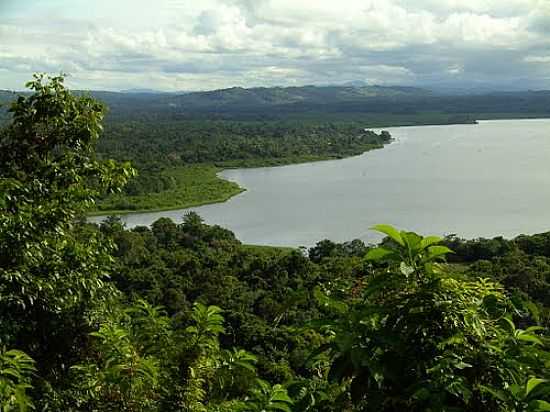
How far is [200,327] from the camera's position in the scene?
2320mm

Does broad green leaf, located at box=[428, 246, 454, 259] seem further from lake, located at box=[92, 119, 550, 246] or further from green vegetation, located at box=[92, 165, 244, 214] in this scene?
green vegetation, located at box=[92, 165, 244, 214]

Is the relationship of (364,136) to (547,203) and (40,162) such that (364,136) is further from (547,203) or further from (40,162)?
(40,162)

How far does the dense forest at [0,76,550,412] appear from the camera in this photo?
142cm

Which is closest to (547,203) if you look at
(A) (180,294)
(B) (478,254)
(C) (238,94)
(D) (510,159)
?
(B) (478,254)

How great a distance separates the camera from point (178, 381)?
2.29 m

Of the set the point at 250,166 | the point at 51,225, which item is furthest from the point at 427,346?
the point at 250,166

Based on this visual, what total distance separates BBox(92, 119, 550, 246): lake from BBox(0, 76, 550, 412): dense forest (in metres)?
24.6

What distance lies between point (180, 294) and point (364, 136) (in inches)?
2344

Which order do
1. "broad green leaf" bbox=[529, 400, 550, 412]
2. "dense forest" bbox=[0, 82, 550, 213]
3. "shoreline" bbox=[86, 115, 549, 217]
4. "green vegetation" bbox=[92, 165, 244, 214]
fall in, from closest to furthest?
"broad green leaf" bbox=[529, 400, 550, 412]
"shoreline" bbox=[86, 115, 549, 217]
"green vegetation" bbox=[92, 165, 244, 214]
"dense forest" bbox=[0, 82, 550, 213]

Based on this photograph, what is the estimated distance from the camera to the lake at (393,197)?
29.3 m

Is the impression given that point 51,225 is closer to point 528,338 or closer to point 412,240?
point 412,240

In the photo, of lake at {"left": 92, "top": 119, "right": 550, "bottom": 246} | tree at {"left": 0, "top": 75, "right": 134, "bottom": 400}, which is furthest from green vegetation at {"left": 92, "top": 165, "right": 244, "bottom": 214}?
tree at {"left": 0, "top": 75, "right": 134, "bottom": 400}

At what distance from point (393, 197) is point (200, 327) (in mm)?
34629

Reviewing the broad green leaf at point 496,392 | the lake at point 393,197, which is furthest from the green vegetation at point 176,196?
the broad green leaf at point 496,392
